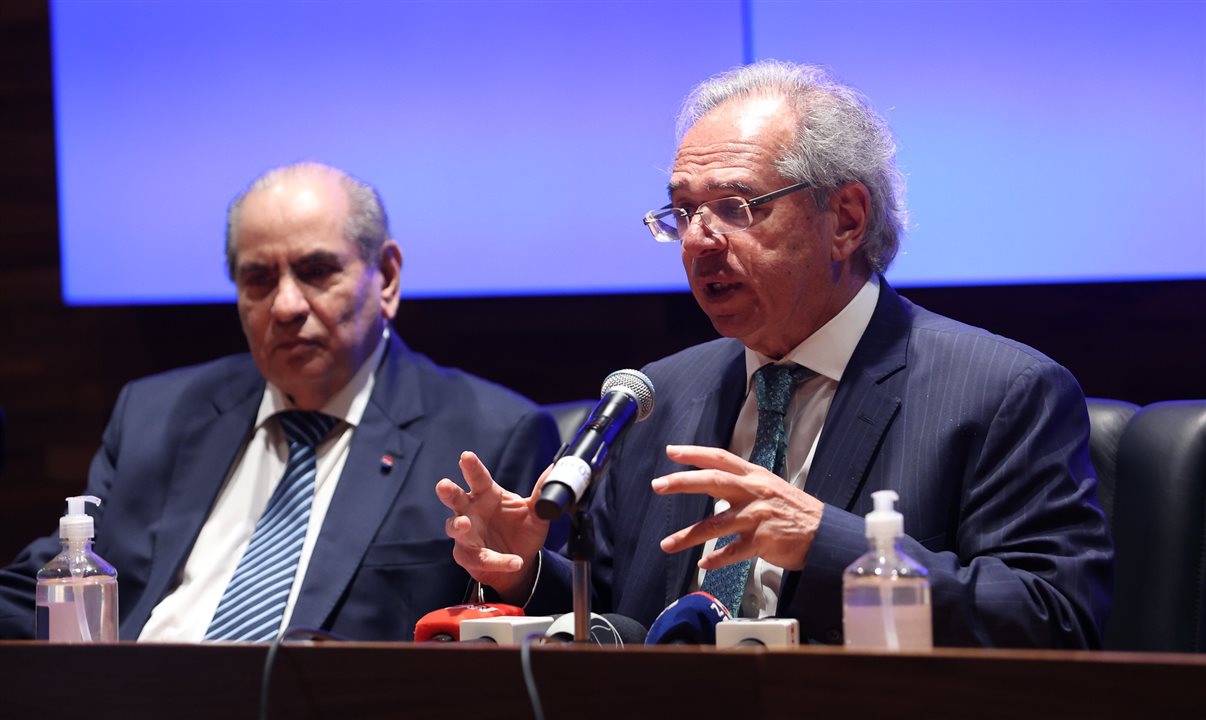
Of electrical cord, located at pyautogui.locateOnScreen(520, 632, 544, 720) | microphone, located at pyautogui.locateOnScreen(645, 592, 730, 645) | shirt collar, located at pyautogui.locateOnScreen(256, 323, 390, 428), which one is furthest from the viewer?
shirt collar, located at pyautogui.locateOnScreen(256, 323, 390, 428)

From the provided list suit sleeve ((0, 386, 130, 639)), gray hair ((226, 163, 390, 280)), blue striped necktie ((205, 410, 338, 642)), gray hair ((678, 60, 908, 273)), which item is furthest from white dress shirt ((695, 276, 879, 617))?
suit sleeve ((0, 386, 130, 639))

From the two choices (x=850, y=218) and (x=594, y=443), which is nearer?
(x=594, y=443)

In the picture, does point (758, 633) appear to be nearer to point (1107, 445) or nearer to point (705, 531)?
point (705, 531)

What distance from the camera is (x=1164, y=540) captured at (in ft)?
7.28

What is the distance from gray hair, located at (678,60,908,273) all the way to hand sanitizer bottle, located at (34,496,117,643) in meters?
1.25

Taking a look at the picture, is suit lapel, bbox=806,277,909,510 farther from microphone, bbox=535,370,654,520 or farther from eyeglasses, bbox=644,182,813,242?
microphone, bbox=535,370,654,520

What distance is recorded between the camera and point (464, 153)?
3.27m

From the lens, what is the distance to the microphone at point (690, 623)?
5.98ft

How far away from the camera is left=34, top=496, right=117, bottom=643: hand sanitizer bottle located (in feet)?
6.33

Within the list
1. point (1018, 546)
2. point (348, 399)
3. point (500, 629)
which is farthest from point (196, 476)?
point (1018, 546)

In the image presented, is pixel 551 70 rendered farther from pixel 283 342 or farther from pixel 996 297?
pixel 996 297

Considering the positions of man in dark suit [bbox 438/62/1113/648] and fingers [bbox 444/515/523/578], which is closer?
man in dark suit [bbox 438/62/1113/648]

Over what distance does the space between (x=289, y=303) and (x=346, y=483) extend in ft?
1.35

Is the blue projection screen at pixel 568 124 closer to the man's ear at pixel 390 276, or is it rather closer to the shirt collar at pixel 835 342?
the man's ear at pixel 390 276
